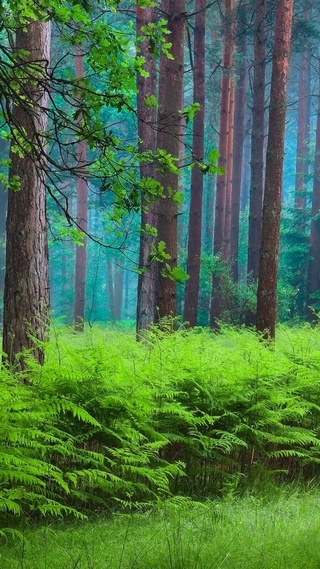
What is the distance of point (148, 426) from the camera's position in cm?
A: 742

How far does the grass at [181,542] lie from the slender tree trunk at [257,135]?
19.1 m

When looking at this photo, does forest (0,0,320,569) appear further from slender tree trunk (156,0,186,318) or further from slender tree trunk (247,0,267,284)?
slender tree trunk (247,0,267,284)

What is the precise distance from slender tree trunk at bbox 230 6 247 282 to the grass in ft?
80.1

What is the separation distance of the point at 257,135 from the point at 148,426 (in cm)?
2048

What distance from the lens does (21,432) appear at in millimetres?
6066

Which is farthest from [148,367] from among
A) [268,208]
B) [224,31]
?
[224,31]

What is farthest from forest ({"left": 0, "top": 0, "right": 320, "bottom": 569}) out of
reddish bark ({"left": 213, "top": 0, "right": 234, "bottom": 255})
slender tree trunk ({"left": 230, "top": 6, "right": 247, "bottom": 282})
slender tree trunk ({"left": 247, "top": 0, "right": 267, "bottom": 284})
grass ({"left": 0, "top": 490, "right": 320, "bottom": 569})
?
slender tree trunk ({"left": 230, "top": 6, "right": 247, "bottom": 282})

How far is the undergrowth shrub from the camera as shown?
20.5ft

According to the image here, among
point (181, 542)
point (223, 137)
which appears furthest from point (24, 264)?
point (223, 137)

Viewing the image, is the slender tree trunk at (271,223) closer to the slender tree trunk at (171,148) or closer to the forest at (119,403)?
the slender tree trunk at (171,148)

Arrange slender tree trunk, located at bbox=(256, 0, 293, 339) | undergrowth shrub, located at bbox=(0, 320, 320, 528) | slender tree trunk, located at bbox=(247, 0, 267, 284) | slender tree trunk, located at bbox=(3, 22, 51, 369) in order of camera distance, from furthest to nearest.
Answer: slender tree trunk, located at bbox=(247, 0, 267, 284), slender tree trunk, located at bbox=(256, 0, 293, 339), slender tree trunk, located at bbox=(3, 22, 51, 369), undergrowth shrub, located at bbox=(0, 320, 320, 528)

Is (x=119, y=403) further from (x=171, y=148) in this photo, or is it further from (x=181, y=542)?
(x=171, y=148)

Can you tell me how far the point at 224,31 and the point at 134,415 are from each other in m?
23.3

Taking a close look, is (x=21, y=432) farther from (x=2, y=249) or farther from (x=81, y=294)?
(x=2, y=249)
